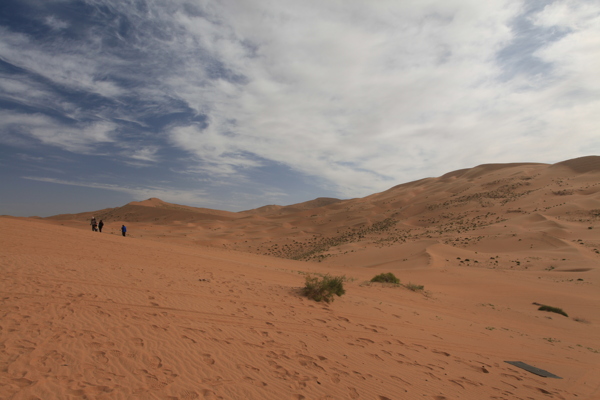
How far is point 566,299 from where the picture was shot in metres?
12.5

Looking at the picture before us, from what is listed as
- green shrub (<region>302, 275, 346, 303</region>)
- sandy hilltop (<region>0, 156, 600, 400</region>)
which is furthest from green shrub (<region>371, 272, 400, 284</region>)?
green shrub (<region>302, 275, 346, 303</region>)

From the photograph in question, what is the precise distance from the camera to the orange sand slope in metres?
4.38

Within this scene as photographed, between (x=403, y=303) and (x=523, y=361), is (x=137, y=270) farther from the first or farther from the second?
(x=523, y=361)

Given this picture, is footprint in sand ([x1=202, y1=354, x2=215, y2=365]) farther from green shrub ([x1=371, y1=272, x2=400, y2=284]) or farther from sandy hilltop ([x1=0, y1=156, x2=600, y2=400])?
green shrub ([x1=371, y1=272, x2=400, y2=284])

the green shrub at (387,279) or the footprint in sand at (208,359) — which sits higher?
the footprint in sand at (208,359)

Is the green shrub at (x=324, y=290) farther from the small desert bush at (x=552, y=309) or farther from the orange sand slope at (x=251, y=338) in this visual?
the small desert bush at (x=552, y=309)

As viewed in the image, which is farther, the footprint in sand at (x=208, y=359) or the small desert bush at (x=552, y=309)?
the small desert bush at (x=552, y=309)

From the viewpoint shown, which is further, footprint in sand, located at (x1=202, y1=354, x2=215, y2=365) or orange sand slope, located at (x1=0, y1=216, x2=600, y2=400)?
footprint in sand, located at (x1=202, y1=354, x2=215, y2=365)

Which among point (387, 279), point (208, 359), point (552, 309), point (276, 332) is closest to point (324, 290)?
point (276, 332)

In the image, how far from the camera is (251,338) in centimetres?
603

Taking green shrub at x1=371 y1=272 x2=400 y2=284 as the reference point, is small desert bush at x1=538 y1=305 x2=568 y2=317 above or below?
below

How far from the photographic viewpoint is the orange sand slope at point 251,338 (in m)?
4.38

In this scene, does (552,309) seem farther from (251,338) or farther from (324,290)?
(251,338)

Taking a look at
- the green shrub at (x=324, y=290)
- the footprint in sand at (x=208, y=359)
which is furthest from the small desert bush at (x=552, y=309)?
the footprint in sand at (x=208, y=359)
